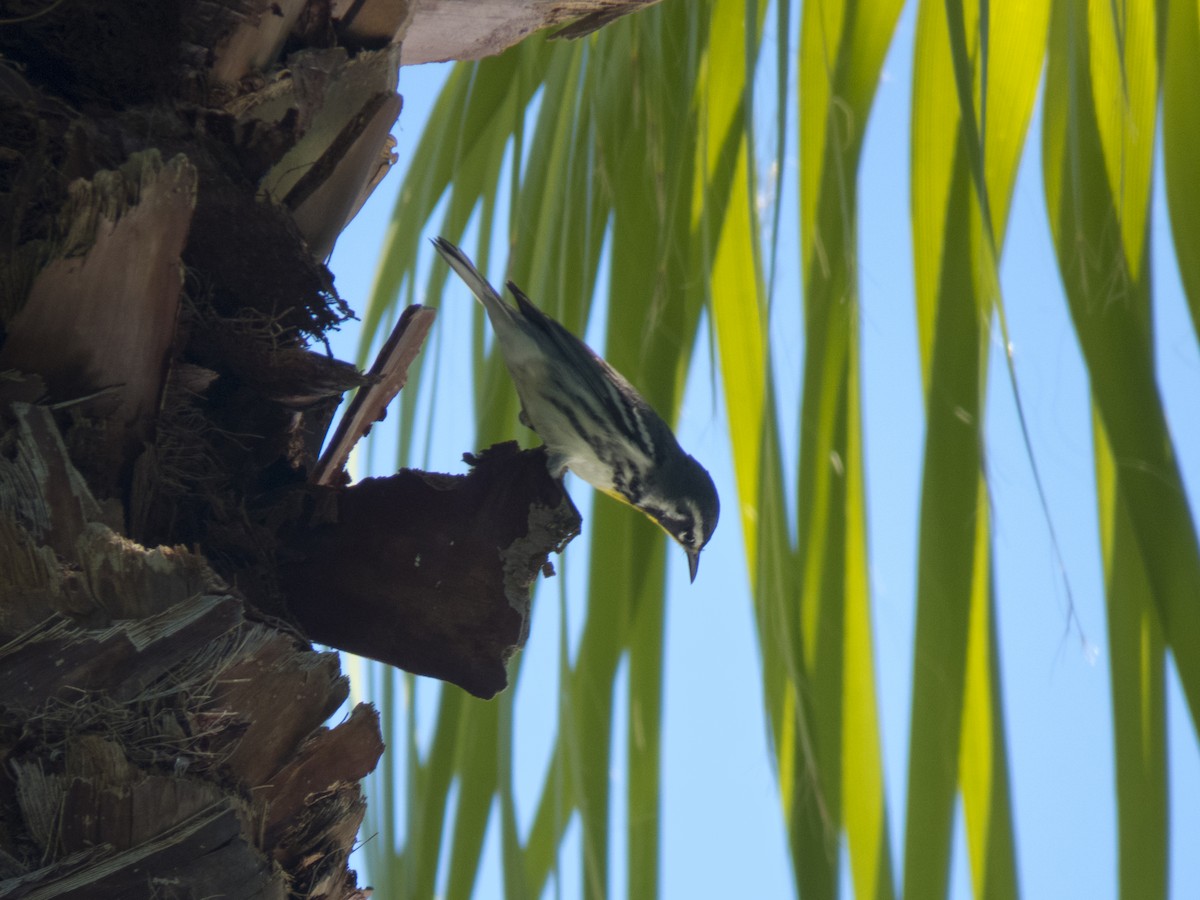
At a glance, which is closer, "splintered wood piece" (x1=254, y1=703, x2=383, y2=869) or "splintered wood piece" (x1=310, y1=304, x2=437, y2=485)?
"splintered wood piece" (x1=254, y1=703, x2=383, y2=869)

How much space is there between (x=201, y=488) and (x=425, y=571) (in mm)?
311

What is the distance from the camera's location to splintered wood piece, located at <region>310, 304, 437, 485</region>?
1.97m

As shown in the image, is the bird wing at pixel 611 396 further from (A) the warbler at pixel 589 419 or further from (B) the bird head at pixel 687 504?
(B) the bird head at pixel 687 504

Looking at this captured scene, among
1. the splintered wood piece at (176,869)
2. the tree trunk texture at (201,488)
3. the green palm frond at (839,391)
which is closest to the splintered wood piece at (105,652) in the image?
the tree trunk texture at (201,488)

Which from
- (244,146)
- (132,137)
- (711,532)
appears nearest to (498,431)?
(244,146)

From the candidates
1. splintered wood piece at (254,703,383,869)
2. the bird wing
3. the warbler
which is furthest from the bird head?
splintered wood piece at (254,703,383,869)

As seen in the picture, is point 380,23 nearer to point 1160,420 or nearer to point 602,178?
point 602,178

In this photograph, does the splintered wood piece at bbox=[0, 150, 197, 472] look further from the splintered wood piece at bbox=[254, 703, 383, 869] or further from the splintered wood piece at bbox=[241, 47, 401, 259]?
the splintered wood piece at bbox=[254, 703, 383, 869]

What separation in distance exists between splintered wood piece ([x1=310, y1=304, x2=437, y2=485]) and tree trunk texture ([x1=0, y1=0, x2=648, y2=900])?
0.09m

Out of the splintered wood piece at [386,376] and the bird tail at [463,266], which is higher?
the bird tail at [463,266]

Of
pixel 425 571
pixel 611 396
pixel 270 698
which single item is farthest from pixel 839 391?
pixel 611 396

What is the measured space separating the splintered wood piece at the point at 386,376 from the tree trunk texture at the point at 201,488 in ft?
0.29

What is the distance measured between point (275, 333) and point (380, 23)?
0.51 m

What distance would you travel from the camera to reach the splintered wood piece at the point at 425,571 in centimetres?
159
